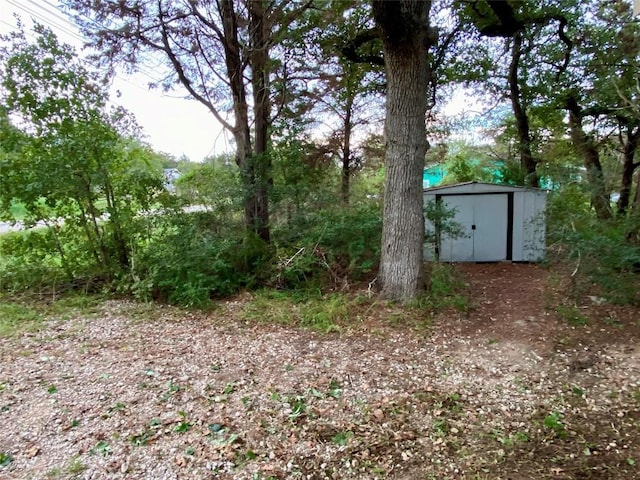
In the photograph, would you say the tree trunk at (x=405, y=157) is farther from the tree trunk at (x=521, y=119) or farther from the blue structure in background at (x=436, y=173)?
the blue structure in background at (x=436, y=173)

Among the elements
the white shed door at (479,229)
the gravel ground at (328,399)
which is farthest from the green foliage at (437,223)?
the gravel ground at (328,399)

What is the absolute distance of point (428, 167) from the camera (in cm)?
1342

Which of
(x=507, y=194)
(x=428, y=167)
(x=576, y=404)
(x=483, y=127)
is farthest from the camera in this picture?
(x=428, y=167)

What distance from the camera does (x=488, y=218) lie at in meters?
6.88

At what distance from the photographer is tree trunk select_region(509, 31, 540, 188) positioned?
7754mm

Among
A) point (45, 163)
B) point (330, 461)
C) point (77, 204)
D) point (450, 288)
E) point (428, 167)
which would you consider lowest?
point (330, 461)

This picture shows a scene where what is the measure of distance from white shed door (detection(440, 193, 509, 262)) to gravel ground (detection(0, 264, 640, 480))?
2924 mm

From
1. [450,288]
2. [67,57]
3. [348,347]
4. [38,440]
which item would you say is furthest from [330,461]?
[67,57]

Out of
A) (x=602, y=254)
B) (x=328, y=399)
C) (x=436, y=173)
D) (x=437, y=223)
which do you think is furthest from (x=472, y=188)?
(x=436, y=173)

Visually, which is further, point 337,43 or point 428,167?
point 428,167

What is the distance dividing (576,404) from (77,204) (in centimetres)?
571

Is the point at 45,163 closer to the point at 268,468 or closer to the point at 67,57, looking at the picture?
the point at 67,57

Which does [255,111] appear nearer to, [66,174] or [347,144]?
[66,174]

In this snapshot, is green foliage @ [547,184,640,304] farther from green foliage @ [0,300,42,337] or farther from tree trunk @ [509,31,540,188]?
green foliage @ [0,300,42,337]
